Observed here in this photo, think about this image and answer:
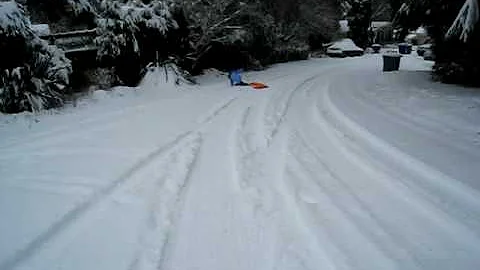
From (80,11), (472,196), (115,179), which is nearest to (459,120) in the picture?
(472,196)

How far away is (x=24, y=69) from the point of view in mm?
9047

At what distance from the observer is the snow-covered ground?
10.7 ft

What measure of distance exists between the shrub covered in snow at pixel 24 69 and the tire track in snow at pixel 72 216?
485 cm

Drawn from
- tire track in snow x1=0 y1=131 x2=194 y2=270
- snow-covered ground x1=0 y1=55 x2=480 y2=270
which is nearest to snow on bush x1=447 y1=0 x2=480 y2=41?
snow-covered ground x1=0 y1=55 x2=480 y2=270

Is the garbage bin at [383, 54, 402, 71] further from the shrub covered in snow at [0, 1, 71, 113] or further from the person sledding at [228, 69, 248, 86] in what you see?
the shrub covered in snow at [0, 1, 71, 113]

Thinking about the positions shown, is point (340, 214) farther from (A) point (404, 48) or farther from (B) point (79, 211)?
(A) point (404, 48)

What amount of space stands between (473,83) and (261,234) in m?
10.5

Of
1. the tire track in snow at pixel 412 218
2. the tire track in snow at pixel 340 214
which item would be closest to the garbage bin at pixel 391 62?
the tire track in snow at pixel 412 218

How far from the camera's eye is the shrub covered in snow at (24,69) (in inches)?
349

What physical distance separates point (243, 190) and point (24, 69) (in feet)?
22.9

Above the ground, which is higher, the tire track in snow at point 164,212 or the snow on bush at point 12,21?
the snow on bush at point 12,21

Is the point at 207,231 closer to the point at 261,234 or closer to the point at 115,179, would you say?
the point at 261,234

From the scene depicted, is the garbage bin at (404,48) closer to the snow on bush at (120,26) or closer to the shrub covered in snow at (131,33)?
the shrub covered in snow at (131,33)

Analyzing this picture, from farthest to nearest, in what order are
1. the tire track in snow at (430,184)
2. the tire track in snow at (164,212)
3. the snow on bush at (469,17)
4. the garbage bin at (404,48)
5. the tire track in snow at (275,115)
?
the garbage bin at (404,48), the snow on bush at (469,17), the tire track in snow at (275,115), the tire track in snow at (430,184), the tire track in snow at (164,212)
